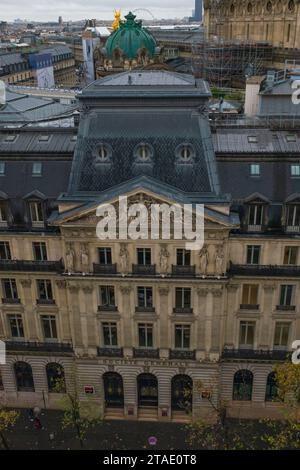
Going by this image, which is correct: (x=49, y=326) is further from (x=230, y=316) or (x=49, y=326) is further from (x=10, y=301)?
(x=230, y=316)

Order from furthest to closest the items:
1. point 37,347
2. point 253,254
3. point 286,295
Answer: point 37,347
point 286,295
point 253,254

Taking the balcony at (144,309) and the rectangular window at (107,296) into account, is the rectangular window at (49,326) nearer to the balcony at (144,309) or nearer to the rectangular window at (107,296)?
the rectangular window at (107,296)

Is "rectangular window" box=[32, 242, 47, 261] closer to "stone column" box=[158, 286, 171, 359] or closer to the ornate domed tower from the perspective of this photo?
"stone column" box=[158, 286, 171, 359]

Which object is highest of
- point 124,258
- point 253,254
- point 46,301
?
point 124,258

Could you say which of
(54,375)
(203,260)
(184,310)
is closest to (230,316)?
(184,310)

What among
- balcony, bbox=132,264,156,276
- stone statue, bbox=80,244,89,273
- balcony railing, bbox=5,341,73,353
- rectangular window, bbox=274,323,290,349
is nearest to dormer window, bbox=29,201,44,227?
stone statue, bbox=80,244,89,273

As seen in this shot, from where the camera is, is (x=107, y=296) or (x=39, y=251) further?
(x=39, y=251)

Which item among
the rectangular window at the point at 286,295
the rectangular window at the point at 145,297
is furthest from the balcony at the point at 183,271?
the rectangular window at the point at 286,295

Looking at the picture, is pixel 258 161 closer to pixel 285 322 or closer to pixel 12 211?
pixel 285 322
